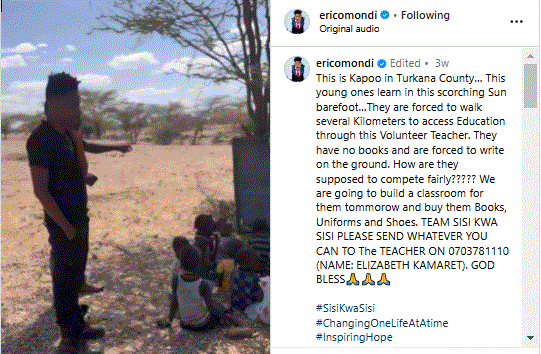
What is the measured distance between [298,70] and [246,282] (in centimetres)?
211

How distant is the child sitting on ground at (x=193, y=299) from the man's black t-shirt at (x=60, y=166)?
81 cm

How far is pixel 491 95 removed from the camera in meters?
2.28

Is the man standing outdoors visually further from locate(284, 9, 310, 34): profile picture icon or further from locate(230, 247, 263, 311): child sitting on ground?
locate(284, 9, 310, 34): profile picture icon

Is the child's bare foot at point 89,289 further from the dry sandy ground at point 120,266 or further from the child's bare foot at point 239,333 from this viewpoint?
the child's bare foot at point 239,333

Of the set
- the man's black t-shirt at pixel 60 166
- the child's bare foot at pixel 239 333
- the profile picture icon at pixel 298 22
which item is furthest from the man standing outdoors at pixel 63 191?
the profile picture icon at pixel 298 22

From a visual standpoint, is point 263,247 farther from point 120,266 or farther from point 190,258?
point 120,266

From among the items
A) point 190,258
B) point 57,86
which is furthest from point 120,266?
point 57,86

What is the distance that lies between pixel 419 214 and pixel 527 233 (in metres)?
0.50

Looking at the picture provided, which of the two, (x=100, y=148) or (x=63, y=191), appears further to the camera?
(x=100, y=148)

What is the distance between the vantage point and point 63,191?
291 cm

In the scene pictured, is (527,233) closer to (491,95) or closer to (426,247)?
(426,247)

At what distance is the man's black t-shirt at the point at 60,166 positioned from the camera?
9.10ft

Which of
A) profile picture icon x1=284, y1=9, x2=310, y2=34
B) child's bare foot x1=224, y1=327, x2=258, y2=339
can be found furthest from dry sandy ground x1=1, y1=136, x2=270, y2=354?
profile picture icon x1=284, y1=9, x2=310, y2=34

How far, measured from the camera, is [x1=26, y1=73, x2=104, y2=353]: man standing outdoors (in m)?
2.78
